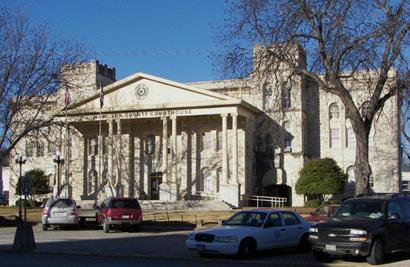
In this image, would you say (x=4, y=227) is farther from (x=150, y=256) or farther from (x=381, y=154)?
(x=381, y=154)

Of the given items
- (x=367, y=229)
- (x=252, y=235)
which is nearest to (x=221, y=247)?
(x=252, y=235)

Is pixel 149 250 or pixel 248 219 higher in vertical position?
pixel 248 219

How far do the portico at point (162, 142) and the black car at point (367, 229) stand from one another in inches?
1439

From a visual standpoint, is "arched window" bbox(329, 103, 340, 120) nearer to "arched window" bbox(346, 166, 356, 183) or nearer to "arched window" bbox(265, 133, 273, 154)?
"arched window" bbox(346, 166, 356, 183)

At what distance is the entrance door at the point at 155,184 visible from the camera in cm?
6069

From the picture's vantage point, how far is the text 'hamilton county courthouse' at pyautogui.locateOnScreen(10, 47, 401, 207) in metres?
55.9

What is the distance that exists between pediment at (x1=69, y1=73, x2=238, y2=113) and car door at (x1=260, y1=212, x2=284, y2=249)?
36.8 m

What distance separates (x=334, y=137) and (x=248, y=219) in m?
43.8

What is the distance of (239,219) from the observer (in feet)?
58.2

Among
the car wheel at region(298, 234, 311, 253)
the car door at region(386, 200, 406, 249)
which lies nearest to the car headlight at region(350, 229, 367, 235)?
the car door at region(386, 200, 406, 249)

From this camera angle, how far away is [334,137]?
2356 inches

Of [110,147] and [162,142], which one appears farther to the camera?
[162,142]

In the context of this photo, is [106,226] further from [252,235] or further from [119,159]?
[119,159]

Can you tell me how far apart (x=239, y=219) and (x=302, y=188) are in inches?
1492
